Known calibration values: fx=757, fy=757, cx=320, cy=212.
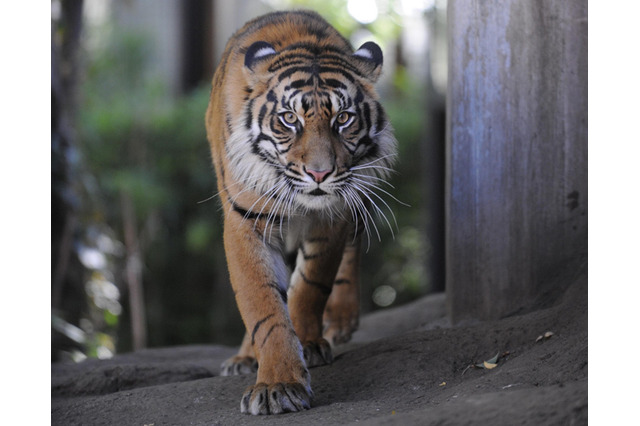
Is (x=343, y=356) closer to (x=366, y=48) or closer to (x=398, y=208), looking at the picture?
(x=366, y=48)

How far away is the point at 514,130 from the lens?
3330 millimetres

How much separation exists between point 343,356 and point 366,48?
1.38m

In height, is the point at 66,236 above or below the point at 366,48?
below

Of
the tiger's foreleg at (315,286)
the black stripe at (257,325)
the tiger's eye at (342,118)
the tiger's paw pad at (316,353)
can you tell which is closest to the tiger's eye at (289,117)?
the tiger's eye at (342,118)

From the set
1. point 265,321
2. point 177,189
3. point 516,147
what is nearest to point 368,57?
point 516,147

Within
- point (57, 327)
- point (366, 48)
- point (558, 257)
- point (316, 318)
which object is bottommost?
point (57, 327)

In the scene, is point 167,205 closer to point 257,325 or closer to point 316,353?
point 316,353

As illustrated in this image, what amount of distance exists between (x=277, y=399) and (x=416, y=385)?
1.77 feet

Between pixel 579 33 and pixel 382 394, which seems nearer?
pixel 382 394

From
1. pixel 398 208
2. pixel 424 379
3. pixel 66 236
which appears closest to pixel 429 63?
pixel 398 208

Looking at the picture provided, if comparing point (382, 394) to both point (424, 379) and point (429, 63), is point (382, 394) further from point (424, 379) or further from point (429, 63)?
point (429, 63)

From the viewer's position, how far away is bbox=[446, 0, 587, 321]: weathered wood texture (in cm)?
326

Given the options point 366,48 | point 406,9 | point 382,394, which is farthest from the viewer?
point 406,9
